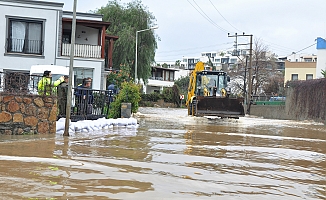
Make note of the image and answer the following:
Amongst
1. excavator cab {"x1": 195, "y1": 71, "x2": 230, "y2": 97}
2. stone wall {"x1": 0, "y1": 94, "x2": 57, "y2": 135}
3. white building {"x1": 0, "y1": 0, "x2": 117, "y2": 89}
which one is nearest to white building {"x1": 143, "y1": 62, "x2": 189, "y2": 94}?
excavator cab {"x1": 195, "y1": 71, "x2": 230, "y2": 97}

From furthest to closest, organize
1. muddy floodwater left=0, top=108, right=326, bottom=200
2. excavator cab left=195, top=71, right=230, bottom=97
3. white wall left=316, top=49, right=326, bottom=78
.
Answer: white wall left=316, top=49, right=326, bottom=78 < excavator cab left=195, top=71, right=230, bottom=97 < muddy floodwater left=0, top=108, right=326, bottom=200

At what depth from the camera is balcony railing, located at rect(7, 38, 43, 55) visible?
1073 inches

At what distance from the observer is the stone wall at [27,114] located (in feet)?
39.3

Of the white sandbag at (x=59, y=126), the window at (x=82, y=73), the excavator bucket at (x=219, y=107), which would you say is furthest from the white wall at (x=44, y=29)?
the white sandbag at (x=59, y=126)

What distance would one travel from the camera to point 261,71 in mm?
67250

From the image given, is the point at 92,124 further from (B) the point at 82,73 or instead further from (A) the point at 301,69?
(A) the point at 301,69

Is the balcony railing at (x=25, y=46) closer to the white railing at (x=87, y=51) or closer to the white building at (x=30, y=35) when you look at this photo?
the white building at (x=30, y=35)

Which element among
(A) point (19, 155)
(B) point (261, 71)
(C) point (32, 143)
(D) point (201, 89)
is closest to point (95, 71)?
(D) point (201, 89)

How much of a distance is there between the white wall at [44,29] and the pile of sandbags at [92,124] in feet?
40.5

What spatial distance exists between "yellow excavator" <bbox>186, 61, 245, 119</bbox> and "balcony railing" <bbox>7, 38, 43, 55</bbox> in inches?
359

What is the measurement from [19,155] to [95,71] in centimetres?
2092

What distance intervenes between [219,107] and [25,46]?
11.7 metres

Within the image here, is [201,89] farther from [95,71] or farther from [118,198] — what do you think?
[118,198]

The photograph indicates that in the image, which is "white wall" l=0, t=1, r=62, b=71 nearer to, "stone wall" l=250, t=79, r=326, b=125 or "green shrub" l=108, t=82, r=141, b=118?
"green shrub" l=108, t=82, r=141, b=118
